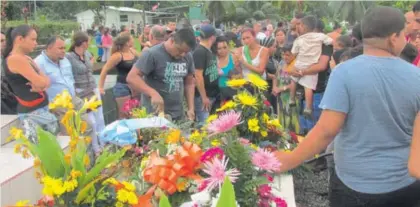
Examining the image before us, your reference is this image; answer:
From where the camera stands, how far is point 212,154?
2490 mm

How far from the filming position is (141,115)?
4133mm

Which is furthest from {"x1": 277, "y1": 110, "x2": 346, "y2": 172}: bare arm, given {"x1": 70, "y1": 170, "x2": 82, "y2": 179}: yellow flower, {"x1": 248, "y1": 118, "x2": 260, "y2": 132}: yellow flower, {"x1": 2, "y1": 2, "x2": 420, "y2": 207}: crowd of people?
{"x1": 248, "y1": 118, "x2": 260, "y2": 132}: yellow flower

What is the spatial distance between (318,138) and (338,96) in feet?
0.75

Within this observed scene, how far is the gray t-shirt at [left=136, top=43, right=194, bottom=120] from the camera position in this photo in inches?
190

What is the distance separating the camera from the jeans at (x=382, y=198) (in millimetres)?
2574

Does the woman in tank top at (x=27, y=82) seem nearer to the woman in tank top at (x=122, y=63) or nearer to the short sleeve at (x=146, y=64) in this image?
the short sleeve at (x=146, y=64)

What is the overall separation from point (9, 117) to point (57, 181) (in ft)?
10.4

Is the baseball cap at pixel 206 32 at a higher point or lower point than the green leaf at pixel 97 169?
higher

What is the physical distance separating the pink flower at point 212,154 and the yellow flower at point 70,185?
580 mm

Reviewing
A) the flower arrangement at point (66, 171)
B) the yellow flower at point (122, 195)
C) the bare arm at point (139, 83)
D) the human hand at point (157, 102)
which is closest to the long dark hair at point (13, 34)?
the bare arm at point (139, 83)

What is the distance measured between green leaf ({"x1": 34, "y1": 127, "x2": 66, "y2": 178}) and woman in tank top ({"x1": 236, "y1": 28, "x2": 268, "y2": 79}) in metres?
4.46

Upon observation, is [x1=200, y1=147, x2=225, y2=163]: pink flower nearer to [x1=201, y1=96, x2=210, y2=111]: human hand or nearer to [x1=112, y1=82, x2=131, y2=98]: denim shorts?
[x1=201, y1=96, x2=210, y2=111]: human hand

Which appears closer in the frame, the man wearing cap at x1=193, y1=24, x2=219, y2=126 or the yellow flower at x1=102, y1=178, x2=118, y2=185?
the yellow flower at x1=102, y1=178, x2=118, y2=185

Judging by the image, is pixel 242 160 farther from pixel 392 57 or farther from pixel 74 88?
pixel 74 88
